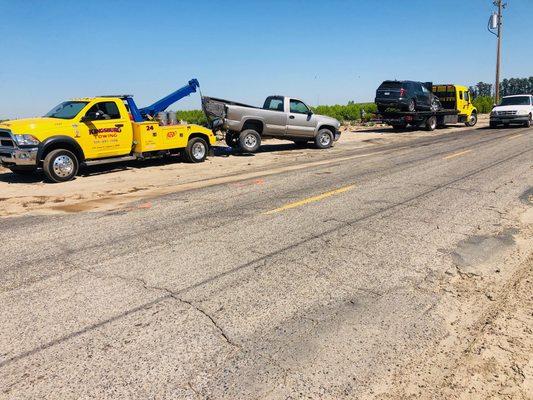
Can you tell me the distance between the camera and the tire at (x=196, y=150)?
1480 centimetres

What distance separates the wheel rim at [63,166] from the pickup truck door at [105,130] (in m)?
0.56

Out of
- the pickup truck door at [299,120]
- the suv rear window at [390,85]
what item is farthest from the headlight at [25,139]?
the suv rear window at [390,85]

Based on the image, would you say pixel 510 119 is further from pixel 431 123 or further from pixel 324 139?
pixel 324 139

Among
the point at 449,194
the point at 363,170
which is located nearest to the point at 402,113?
the point at 363,170

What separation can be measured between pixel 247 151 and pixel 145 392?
14357 millimetres

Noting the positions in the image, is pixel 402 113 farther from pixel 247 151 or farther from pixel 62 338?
pixel 62 338

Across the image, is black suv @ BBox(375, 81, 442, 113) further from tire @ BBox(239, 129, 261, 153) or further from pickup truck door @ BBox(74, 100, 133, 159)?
pickup truck door @ BBox(74, 100, 133, 159)

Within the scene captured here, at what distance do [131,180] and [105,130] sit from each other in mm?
1792

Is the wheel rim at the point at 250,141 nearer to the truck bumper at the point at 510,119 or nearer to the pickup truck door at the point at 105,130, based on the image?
the pickup truck door at the point at 105,130

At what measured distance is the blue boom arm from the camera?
1342cm

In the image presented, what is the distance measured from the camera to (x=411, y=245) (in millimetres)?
5609

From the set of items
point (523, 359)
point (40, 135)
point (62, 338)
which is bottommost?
point (523, 359)

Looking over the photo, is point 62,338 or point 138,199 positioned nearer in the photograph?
point 62,338

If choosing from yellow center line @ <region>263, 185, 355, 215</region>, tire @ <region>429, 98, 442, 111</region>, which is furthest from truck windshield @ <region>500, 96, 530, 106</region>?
yellow center line @ <region>263, 185, 355, 215</region>
